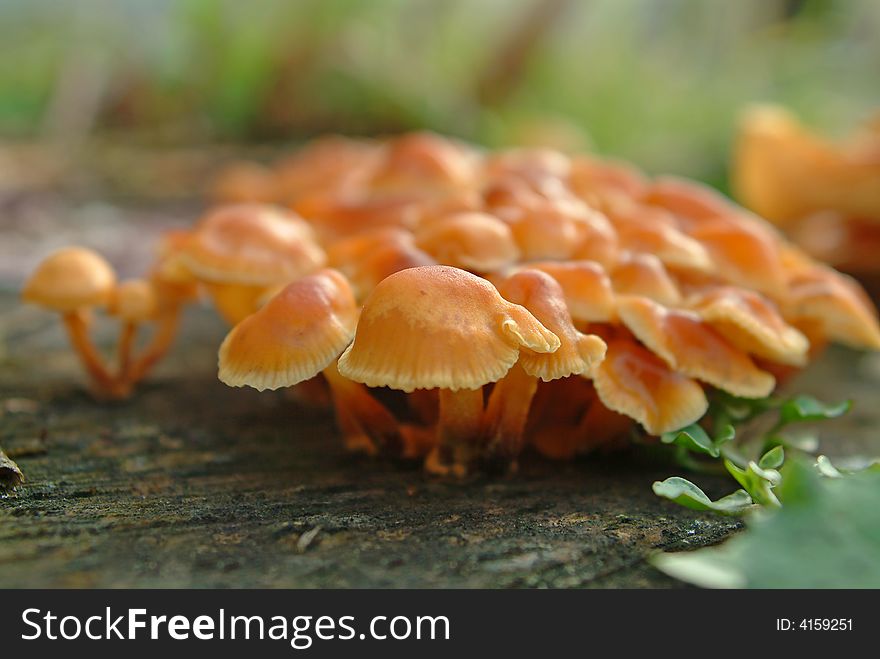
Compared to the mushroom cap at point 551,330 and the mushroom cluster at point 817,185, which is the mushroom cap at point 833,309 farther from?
the mushroom cluster at point 817,185

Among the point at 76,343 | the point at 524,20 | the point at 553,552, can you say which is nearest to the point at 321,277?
the point at 553,552

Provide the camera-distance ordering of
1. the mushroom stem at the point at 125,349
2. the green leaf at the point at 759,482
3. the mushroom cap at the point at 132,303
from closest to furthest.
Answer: the green leaf at the point at 759,482, the mushroom cap at the point at 132,303, the mushroom stem at the point at 125,349

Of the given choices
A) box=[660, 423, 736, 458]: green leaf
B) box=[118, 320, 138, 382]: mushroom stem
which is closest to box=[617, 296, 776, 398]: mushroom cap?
box=[660, 423, 736, 458]: green leaf

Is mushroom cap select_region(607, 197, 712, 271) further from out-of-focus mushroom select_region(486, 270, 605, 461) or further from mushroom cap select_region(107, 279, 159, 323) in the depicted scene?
mushroom cap select_region(107, 279, 159, 323)

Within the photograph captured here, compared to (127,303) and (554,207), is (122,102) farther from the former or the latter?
(554,207)

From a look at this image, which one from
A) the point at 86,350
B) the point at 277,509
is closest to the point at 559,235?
the point at 277,509

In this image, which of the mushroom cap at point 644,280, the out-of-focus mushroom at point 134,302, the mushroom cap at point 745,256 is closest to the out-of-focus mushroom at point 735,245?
the mushroom cap at point 745,256

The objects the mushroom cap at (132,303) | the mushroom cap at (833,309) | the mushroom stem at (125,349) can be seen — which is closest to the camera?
the mushroom cap at (833,309)
